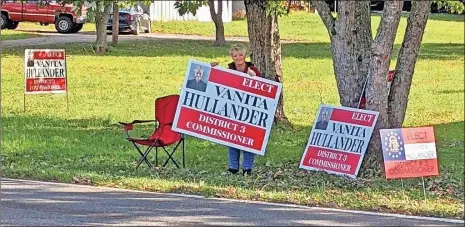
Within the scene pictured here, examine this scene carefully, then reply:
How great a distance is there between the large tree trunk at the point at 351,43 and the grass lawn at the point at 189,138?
4.18 ft

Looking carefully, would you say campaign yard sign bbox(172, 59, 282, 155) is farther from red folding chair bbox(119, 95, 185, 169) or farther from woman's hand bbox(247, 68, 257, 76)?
red folding chair bbox(119, 95, 185, 169)

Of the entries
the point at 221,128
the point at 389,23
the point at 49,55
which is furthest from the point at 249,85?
the point at 49,55

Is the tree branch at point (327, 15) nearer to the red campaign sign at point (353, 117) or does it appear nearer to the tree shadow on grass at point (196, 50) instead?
the red campaign sign at point (353, 117)

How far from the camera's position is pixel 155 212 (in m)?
9.61

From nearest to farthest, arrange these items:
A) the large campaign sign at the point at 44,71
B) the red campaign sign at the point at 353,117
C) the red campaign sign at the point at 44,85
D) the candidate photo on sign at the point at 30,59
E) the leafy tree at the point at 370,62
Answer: the red campaign sign at the point at 353,117, the leafy tree at the point at 370,62, the candidate photo on sign at the point at 30,59, the large campaign sign at the point at 44,71, the red campaign sign at the point at 44,85

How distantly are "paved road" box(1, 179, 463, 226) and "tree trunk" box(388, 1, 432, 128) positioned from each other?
3265 millimetres

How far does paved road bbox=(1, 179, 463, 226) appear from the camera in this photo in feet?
30.2

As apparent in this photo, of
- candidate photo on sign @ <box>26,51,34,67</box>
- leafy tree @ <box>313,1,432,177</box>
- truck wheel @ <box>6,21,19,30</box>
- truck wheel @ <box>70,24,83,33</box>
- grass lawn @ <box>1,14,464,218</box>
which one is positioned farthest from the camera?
truck wheel @ <box>6,21,19,30</box>

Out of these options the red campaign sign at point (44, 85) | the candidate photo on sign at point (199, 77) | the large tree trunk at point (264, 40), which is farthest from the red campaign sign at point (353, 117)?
the red campaign sign at point (44, 85)

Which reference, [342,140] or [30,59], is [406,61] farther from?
[30,59]

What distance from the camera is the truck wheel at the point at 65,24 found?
148 ft

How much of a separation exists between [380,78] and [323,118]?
0.82 m

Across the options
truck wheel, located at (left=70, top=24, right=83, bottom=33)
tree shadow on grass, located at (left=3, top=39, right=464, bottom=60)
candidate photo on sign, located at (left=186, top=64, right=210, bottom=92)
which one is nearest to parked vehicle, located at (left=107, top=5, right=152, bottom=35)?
truck wheel, located at (left=70, top=24, right=83, bottom=33)

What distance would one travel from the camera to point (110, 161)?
14.1 m
